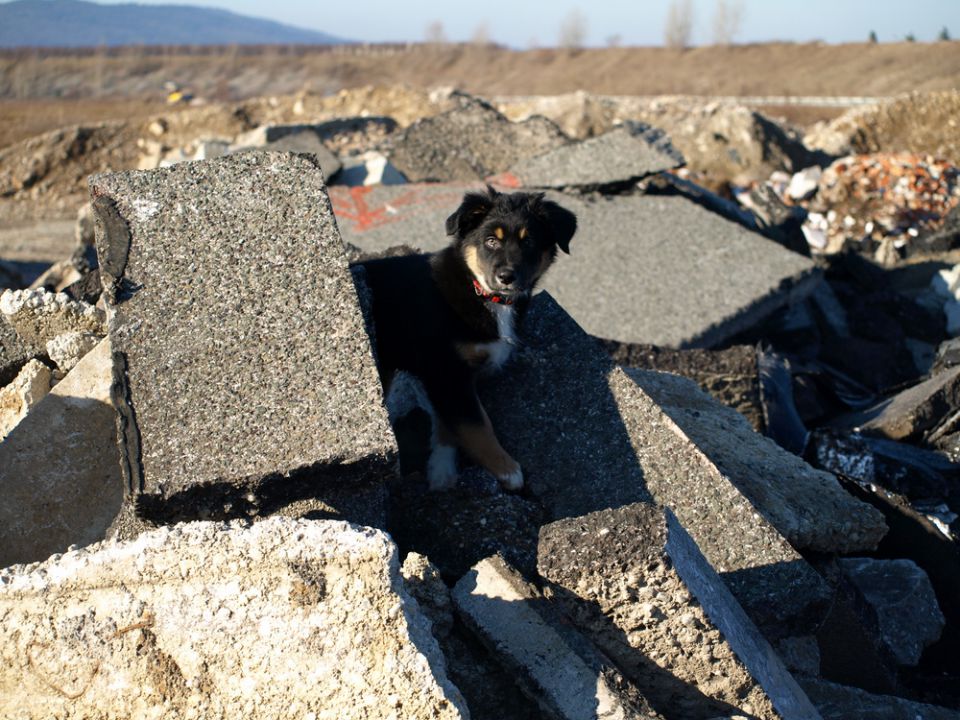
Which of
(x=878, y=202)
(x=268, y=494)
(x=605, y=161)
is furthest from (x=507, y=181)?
(x=878, y=202)

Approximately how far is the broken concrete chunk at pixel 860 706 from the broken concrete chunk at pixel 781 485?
2.03ft

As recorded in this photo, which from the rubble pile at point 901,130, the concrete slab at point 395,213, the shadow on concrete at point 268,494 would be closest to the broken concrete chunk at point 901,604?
the shadow on concrete at point 268,494

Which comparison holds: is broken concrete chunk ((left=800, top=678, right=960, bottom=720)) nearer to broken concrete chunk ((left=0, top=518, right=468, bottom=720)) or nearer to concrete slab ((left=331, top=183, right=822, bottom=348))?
broken concrete chunk ((left=0, top=518, right=468, bottom=720))

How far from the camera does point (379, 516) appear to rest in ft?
10.3

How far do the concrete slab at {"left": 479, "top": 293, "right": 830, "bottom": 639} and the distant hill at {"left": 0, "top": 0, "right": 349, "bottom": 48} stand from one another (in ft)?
58.6

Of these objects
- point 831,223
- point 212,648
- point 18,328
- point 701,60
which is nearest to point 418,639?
point 212,648

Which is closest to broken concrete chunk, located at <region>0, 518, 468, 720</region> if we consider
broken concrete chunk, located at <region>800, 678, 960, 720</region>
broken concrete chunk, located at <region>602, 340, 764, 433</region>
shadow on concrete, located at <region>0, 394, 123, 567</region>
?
shadow on concrete, located at <region>0, 394, 123, 567</region>

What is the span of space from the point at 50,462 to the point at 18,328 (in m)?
1.27

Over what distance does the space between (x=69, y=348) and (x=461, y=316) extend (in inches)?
69.9

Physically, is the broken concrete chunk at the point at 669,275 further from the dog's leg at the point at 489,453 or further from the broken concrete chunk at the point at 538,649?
the broken concrete chunk at the point at 538,649

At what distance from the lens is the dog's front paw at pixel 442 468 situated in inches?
139

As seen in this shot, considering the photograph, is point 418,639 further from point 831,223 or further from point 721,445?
point 831,223

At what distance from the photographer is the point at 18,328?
4285 millimetres

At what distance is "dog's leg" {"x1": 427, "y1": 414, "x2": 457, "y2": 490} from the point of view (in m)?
3.54
